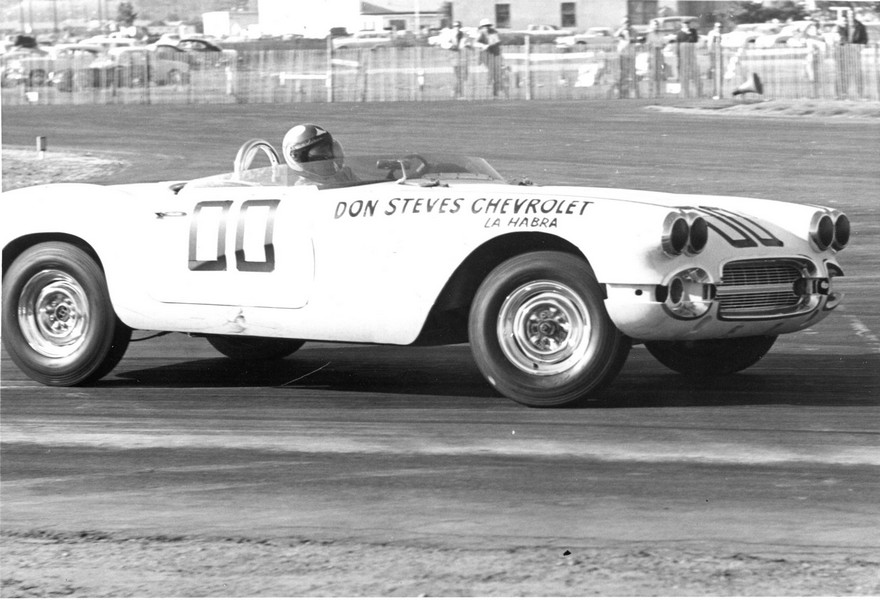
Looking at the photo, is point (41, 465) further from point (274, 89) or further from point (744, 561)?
point (274, 89)

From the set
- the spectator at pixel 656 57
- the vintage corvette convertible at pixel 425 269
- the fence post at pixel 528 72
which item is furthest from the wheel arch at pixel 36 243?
the fence post at pixel 528 72

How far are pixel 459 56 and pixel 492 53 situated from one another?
75 cm

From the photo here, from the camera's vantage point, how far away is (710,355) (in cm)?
779

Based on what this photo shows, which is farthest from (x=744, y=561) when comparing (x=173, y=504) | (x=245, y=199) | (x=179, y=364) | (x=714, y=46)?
→ (x=714, y=46)

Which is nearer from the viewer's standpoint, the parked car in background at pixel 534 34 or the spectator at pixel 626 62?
the parked car in background at pixel 534 34

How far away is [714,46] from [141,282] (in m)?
26.2

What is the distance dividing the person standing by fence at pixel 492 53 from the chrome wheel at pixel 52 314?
2560cm

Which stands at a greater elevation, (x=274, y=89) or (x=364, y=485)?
(x=274, y=89)

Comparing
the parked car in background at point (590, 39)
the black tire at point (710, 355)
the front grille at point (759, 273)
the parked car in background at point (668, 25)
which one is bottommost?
the black tire at point (710, 355)

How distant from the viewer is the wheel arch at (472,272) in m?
6.82

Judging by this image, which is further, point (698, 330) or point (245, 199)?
point (245, 199)

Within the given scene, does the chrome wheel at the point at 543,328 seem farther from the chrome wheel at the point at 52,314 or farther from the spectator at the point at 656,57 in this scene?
the spectator at the point at 656,57

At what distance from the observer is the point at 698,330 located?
6.63 m

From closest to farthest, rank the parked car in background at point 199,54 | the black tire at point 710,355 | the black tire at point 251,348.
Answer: the black tire at point 710,355, the black tire at point 251,348, the parked car in background at point 199,54
